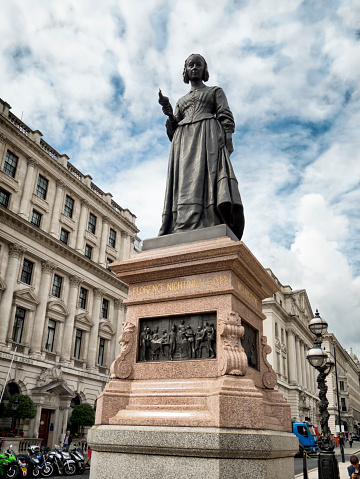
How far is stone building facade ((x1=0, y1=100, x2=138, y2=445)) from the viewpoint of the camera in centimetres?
3288

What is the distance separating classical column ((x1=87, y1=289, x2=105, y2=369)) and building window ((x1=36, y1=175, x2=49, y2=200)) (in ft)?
34.2

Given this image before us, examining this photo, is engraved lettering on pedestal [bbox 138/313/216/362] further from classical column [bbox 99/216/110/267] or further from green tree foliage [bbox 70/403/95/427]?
classical column [bbox 99/216/110/267]

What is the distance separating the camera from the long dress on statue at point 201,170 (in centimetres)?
824

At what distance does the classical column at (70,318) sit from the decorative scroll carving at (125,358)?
32023 millimetres

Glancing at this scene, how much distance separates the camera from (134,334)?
284 inches

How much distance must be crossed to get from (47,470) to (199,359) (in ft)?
52.1

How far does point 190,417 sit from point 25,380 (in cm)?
3008

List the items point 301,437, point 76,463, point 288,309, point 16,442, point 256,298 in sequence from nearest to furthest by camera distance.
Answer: point 256,298
point 76,463
point 16,442
point 301,437
point 288,309

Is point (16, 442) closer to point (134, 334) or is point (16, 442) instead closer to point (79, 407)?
point (79, 407)

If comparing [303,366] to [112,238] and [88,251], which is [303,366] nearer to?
[112,238]

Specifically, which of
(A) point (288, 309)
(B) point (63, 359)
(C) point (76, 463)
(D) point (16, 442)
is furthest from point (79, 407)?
(A) point (288, 309)

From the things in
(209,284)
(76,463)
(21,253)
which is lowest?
(76,463)

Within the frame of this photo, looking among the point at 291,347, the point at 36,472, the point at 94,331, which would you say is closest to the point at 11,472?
the point at 36,472

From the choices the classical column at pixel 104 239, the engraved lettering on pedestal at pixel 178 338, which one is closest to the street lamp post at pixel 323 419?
the engraved lettering on pedestal at pixel 178 338
